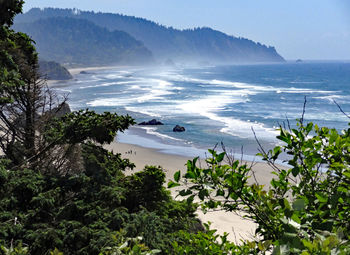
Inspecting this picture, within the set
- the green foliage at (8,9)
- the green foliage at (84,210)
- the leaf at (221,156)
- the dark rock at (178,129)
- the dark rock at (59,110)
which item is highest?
the green foliage at (8,9)

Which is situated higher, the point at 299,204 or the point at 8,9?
the point at 8,9

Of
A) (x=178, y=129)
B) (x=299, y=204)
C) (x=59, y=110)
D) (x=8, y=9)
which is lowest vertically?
(x=178, y=129)

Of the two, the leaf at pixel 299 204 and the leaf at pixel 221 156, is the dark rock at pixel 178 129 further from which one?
the leaf at pixel 299 204

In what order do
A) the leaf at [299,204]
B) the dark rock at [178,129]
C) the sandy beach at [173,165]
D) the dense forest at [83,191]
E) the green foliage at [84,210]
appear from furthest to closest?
the dark rock at [178,129]
the sandy beach at [173,165]
the green foliage at [84,210]
the dense forest at [83,191]
the leaf at [299,204]

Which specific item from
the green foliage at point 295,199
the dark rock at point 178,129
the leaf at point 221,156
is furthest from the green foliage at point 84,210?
the dark rock at point 178,129

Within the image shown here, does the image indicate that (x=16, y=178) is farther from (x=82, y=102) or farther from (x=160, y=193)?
(x=82, y=102)

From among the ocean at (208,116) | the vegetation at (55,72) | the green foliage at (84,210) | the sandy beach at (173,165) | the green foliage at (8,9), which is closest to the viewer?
the green foliage at (84,210)

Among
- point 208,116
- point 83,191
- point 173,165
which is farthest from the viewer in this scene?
point 208,116

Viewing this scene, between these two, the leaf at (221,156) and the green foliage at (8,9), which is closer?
the leaf at (221,156)

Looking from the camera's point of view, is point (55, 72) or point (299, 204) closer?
point (299, 204)

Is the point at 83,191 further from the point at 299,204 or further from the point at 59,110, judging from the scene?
the point at 299,204

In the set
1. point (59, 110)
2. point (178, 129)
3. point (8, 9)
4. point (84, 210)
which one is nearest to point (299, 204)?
point (84, 210)

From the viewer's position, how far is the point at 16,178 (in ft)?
28.1

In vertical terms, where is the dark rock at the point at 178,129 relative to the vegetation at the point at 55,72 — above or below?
below
